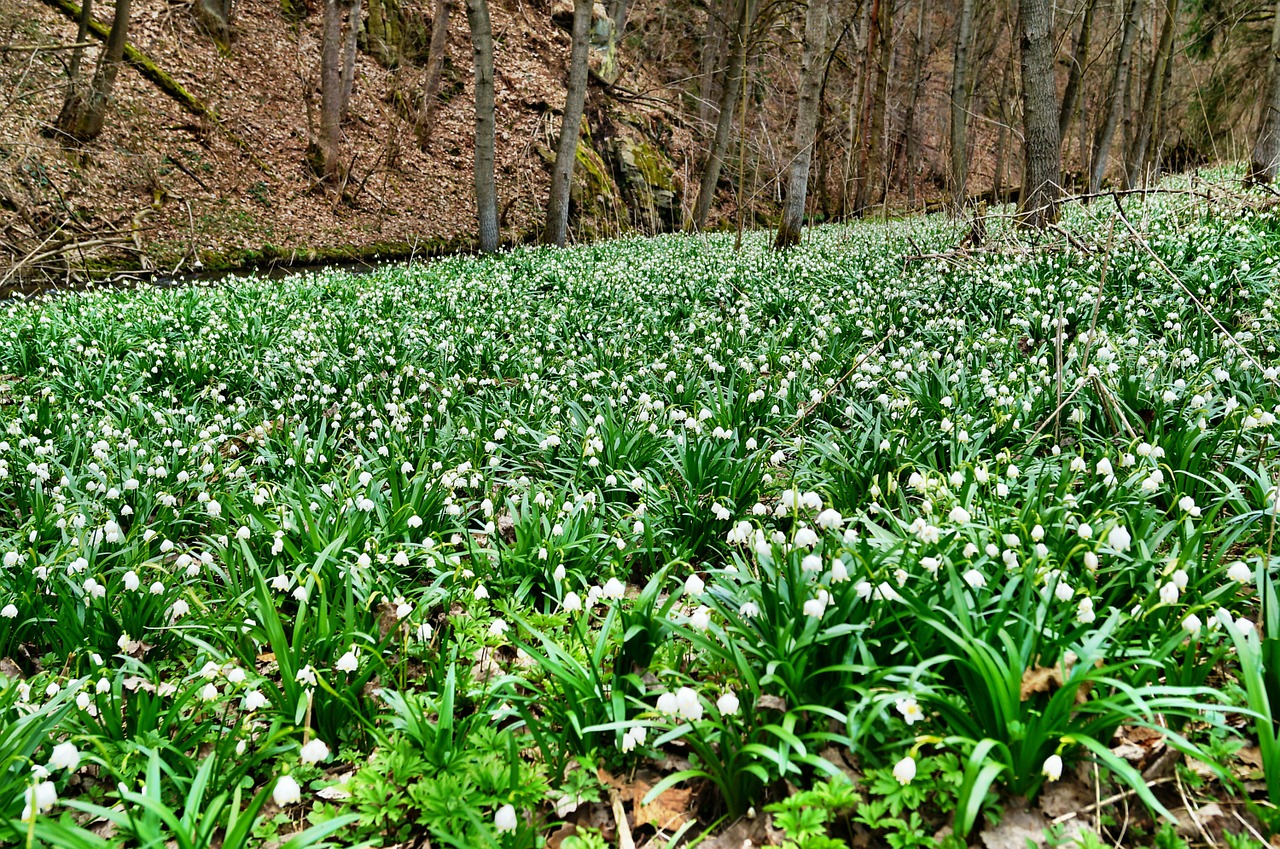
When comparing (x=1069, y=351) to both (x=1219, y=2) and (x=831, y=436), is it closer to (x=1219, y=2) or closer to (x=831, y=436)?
(x=831, y=436)

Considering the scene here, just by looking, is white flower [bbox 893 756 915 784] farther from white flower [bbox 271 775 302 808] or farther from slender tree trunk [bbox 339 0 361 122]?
slender tree trunk [bbox 339 0 361 122]

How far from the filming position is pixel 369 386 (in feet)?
19.0

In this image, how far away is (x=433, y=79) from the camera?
20.7 metres

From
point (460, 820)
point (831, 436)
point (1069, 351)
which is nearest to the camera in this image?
point (460, 820)

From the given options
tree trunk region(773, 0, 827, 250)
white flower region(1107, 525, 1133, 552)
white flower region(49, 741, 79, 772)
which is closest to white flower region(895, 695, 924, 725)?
white flower region(1107, 525, 1133, 552)

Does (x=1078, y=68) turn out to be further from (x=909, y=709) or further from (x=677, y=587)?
(x=909, y=709)

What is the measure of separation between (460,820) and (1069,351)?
4.38 m

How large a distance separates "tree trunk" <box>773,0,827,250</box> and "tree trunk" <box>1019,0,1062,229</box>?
338 centimetres

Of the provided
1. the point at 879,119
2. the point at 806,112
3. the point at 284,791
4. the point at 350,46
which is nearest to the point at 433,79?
the point at 350,46

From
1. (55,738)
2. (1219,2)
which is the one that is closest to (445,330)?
(55,738)

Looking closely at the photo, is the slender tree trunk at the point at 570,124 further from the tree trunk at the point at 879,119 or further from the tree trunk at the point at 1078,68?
the tree trunk at the point at 1078,68

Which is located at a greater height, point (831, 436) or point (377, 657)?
point (831, 436)

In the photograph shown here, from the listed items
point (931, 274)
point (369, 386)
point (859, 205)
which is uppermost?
point (859, 205)

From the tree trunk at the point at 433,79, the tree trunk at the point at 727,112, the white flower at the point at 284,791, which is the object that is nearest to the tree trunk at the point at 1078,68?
the tree trunk at the point at 727,112
